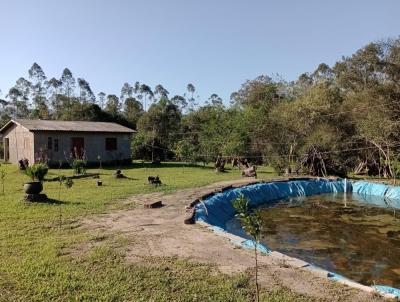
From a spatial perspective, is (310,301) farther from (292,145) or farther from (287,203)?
(292,145)

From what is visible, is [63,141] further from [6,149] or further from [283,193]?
[283,193]

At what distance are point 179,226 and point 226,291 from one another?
4428 mm

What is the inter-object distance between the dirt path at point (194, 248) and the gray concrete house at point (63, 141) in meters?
14.8

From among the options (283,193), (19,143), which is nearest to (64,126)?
(19,143)

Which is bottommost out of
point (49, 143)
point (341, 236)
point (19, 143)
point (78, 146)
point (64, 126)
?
point (341, 236)

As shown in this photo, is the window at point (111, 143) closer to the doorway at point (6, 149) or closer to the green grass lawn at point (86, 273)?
the doorway at point (6, 149)

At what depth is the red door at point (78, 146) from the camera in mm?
26734

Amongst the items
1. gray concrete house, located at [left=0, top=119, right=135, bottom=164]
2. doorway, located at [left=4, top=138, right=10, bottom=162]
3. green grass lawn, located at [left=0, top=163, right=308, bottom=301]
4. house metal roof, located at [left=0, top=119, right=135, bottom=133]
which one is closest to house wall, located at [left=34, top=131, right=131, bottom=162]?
gray concrete house, located at [left=0, top=119, right=135, bottom=164]

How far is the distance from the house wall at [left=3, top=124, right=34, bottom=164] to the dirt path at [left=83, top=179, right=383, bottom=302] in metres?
15.5

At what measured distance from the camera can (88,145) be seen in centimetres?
2748

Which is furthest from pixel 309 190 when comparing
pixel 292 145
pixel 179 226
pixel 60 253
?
pixel 60 253

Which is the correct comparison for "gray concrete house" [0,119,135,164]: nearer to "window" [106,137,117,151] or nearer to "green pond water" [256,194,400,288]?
"window" [106,137,117,151]

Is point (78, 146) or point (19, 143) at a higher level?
point (19, 143)

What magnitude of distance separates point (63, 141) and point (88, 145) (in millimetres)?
1754
